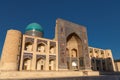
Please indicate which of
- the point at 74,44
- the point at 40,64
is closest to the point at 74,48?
the point at 74,44

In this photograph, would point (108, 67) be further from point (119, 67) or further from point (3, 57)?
point (3, 57)

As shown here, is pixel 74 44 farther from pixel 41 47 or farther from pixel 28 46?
pixel 28 46

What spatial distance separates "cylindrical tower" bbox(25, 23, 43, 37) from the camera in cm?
3064

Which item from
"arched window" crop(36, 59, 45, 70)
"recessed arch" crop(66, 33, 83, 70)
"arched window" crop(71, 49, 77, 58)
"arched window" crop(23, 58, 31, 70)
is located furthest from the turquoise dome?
"arched window" crop(71, 49, 77, 58)

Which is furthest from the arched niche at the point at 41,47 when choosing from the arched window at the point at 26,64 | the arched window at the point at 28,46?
the arched window at the point at 26,64

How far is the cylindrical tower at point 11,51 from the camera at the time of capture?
2114cm

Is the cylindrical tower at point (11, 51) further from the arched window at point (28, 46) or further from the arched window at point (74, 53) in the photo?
the arched window at point (74, 53)

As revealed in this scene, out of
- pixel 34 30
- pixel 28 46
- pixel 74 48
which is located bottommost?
pixel 28 46

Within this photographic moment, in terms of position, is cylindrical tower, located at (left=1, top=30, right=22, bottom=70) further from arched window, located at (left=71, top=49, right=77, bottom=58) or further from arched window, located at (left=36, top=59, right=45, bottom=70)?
arched window, located at (left=71, top=49, right=77, bottom=58)

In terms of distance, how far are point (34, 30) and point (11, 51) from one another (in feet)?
34.0

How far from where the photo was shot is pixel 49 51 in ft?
93.1

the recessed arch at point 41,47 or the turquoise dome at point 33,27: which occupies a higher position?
the turquoise dome at point 33,27

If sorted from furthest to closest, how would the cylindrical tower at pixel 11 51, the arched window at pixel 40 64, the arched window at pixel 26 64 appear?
the arched window at pixel 40 64 < the arched window at pixel 26 64 < the cylindrical tower at pixel 11 51

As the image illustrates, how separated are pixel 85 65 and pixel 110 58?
1510cm
